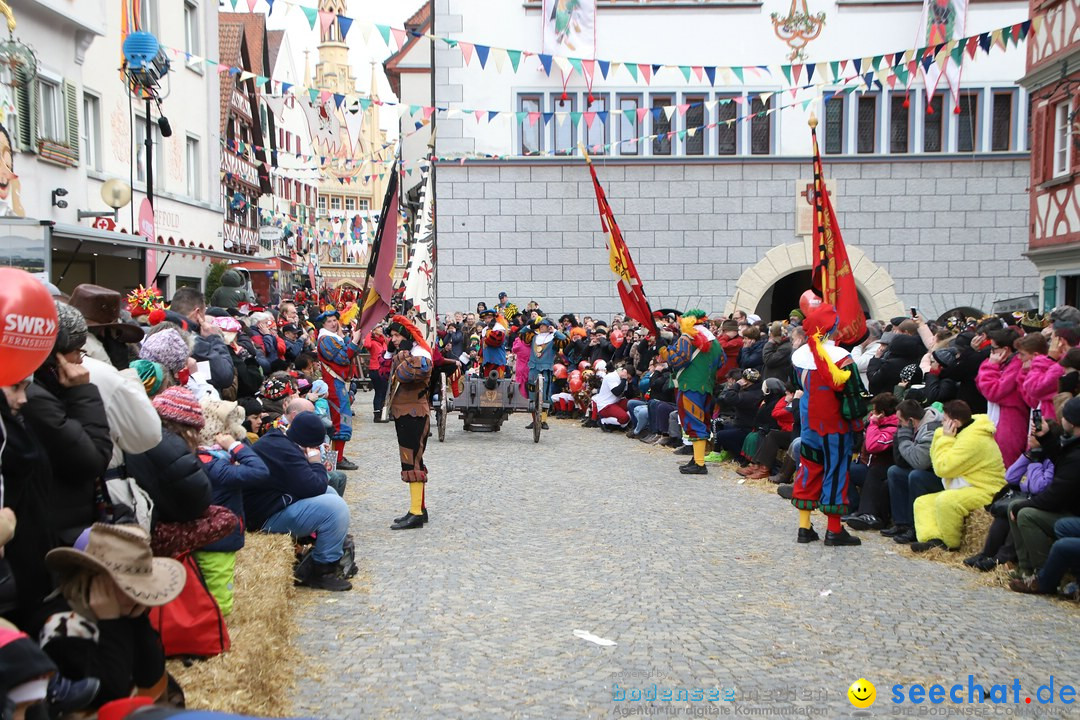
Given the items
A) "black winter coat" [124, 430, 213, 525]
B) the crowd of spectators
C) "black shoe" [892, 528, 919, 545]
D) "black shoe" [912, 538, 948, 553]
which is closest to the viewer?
"black winter coat" [124, 430, 213, 525]

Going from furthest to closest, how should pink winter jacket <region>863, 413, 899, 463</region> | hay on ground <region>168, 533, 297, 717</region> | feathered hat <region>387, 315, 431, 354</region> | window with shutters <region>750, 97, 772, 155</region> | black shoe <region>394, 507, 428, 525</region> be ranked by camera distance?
window with shutters <region>750, 97, 772, 155</region>, feathered hat <region>387, 315, 431, 354</region>, pink winter jacket <region>863, 413, 899, 463</region>, black shoe <region>394, 507, 428, 525</region>, hay on ground <region>168, 533, 297, 717</region>

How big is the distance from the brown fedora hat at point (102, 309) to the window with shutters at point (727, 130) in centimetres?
1959

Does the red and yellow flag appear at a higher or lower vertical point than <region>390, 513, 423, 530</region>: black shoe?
higher

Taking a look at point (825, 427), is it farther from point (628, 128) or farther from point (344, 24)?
point (628, 128)

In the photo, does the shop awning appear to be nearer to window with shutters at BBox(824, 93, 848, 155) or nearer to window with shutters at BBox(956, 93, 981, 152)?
window with shutters at BBox(824, 93, 848, 155)

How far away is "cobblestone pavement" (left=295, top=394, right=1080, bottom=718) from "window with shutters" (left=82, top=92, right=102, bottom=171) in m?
12.0

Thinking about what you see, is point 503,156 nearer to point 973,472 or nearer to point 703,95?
point 703,95

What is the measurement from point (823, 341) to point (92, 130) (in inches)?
611

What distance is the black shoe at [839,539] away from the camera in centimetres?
867

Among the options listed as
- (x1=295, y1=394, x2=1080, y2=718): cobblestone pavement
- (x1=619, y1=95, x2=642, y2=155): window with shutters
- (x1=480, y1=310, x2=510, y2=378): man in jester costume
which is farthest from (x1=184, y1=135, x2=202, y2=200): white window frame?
(x1=295, y1=394, x2=1080, y2=718): cobblestone pavement

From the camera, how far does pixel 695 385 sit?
42.3 ft

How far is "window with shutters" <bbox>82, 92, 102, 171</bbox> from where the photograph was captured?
1902cm

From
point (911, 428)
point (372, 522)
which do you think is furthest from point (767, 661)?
point (372, 522)

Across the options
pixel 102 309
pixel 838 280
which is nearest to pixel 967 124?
pixel 838 280
